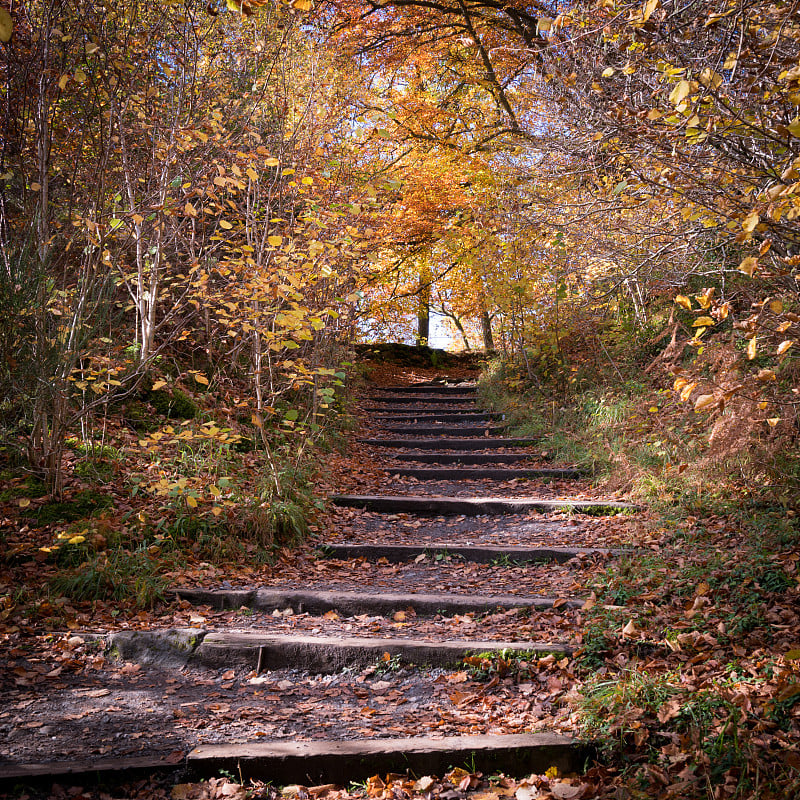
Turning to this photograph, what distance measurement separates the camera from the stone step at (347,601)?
13.9ft

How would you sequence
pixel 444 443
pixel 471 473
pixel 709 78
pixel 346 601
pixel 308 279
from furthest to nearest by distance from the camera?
pixel 444 443
pixel 471 473
pixel 308 279
pixel 346 601
pixel 709 78

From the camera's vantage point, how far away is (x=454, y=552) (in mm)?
5234

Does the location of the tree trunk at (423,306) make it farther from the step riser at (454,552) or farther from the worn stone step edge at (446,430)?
the step riser at (454,552)

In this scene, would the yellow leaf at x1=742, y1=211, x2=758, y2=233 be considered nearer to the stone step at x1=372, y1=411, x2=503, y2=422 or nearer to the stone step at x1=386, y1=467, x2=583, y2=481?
the stone step at x1=386, y1=467, x2=583, y2=481

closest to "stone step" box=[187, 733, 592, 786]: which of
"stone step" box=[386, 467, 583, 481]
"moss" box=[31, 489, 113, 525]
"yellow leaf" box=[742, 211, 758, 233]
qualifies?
"yellow leaf" box=[742, 211, 758, 233]

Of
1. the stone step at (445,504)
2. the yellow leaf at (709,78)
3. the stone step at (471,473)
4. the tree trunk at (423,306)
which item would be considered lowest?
the stone step at (445,504)

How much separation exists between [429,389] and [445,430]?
391 cm

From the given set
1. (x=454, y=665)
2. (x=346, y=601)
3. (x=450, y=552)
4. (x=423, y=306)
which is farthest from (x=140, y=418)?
(x=423, y=306)

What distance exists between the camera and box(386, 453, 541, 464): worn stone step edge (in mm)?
8094

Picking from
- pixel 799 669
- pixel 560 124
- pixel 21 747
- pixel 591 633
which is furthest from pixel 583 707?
pixel 560 124

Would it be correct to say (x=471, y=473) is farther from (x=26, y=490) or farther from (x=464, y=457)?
(x=26, y=490)

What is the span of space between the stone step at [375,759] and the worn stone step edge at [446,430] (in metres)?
6.99

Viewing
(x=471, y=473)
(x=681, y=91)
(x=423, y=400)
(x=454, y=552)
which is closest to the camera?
(x=681, y=91)

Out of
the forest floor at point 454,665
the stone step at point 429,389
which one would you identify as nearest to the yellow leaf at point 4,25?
the forest floor at point 454,665
